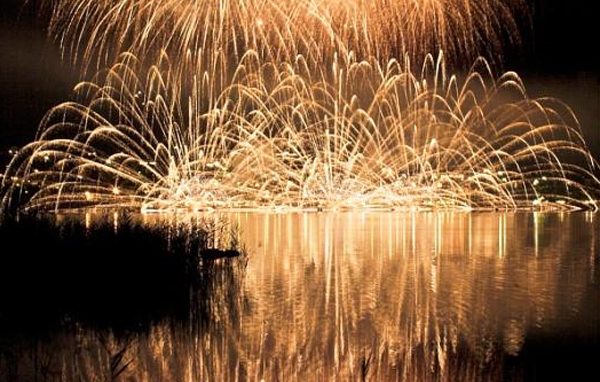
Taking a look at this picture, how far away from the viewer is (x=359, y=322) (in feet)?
44.7

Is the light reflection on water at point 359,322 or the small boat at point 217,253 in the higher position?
the small boat at point 217,253

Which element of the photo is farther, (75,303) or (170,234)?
(170,234)

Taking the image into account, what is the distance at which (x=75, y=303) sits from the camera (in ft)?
44.4

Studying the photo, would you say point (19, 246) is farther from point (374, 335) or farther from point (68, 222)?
point (374, 335)

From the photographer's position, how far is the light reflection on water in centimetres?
1034

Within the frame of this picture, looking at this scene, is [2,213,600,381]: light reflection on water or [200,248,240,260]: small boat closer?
[2,213,600,381]: light reflection on water

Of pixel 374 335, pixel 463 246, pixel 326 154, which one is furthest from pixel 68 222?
pixel 326 154

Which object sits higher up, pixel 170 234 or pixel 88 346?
pixel 170 234

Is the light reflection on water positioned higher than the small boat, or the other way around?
the small boat

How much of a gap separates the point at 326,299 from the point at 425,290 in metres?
2.65

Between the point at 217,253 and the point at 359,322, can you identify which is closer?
the point at 359,322

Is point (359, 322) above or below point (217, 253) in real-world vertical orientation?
below

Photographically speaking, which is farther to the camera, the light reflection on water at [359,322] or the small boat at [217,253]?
the small boat at [217,253]

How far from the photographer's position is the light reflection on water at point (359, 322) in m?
10.3
